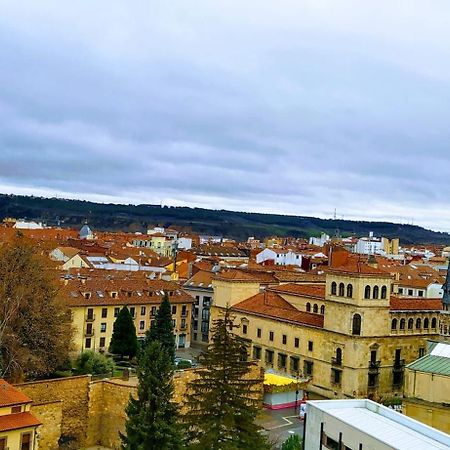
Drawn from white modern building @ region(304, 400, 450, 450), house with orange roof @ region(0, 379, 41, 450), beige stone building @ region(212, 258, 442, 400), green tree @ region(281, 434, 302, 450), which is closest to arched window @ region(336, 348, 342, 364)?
beige stone building @ region(212, 258, 442, 400)

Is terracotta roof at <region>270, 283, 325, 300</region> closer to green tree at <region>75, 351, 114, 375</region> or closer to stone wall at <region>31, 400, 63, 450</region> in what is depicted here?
green tree at <region>75, 351, 114, 375</region>

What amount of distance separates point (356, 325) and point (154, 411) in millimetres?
26361

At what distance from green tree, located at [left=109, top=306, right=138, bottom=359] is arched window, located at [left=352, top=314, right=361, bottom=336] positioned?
18.2 metres

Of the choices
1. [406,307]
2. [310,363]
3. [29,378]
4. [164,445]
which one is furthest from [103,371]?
[406,307]

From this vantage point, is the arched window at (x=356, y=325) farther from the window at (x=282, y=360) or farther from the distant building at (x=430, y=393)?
the distant building at (x=430, y=393)

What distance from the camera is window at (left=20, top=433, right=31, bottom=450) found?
104 feet

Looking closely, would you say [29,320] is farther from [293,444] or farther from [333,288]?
[333,288]

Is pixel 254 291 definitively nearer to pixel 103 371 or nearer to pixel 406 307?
pixel 406 307

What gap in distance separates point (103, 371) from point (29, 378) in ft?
19.3

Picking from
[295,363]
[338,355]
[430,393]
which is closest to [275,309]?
[295,363]

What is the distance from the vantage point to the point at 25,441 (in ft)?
104

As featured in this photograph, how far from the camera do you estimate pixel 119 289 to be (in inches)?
2672

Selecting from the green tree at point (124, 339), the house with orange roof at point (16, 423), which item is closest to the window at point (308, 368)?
the green tree at point (124, 339)

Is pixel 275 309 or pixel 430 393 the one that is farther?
pixel 275 309
